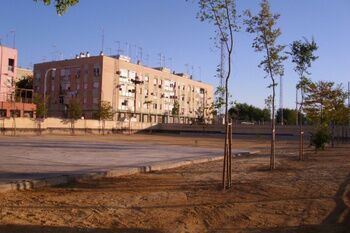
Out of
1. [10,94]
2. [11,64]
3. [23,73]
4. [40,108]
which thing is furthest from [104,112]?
[23,73]

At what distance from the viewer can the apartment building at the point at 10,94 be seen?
75625 mm

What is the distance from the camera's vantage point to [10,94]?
81.3 metres

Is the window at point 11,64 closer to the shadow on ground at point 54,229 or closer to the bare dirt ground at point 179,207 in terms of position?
the bare dirt ground at point 179,207

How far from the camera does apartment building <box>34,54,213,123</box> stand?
108m

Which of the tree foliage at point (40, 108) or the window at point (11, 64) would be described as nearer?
the tree foliage at point (40, 108)

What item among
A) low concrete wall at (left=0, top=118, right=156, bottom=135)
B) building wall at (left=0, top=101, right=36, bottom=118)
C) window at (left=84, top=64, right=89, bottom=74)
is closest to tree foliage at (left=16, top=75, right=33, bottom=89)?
window at (left=84, top=64, right=89, bottom=74)

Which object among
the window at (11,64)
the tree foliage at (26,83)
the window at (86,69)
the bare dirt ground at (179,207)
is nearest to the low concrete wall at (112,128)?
the window at (86,69)

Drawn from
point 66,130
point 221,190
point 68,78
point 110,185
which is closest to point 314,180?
point 221,190

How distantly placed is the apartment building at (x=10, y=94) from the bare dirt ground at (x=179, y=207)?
65393 mm

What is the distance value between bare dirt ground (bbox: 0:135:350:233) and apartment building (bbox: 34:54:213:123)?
89.4m

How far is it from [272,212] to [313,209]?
1.05m

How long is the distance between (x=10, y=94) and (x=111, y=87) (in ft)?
101

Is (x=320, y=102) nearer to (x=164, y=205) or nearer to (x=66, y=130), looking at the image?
(x=164, y=205)

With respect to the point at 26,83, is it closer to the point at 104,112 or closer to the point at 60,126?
the point at 104,112
